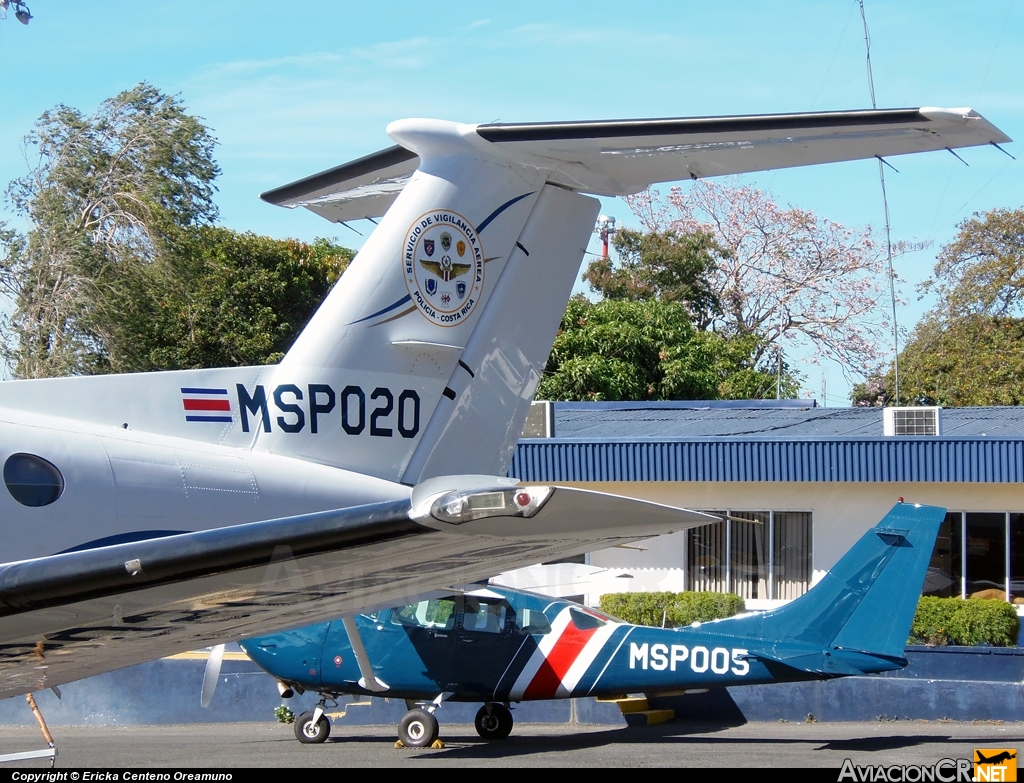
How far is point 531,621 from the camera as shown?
11.9 m

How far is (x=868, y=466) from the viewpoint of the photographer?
50.1 feet

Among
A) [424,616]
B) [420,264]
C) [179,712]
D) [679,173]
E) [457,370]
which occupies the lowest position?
[179,712]

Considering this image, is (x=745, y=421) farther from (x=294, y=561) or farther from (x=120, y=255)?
(x=294, y=561)

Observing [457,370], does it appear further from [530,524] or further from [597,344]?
[597,344]

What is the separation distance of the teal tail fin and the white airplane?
540 cm

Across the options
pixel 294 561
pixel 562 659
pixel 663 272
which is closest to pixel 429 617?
pixel 562 659

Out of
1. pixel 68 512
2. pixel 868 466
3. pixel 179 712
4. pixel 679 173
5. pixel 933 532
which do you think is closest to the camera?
pixel 68 512

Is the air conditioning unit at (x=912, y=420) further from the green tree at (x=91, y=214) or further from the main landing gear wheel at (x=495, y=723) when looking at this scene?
the green tree at (x=91, y=214)

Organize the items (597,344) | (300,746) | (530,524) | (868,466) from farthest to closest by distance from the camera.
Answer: (597,344), (868,466), (300,746), (530,524)

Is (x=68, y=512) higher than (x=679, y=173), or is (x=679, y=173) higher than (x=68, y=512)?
(x=679, y=173)

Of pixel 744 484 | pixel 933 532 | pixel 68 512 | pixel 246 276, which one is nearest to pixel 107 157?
pixel 246 276

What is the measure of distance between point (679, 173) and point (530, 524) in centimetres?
383

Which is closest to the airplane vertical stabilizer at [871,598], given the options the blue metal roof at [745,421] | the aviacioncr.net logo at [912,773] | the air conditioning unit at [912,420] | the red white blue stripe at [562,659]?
the aviacioncr.net logo at [912,773]

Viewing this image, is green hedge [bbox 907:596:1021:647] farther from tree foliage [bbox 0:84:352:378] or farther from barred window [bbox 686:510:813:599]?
tree foliage [bbox 0:84:352:378]
